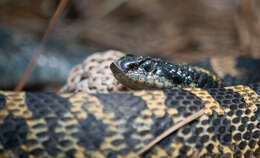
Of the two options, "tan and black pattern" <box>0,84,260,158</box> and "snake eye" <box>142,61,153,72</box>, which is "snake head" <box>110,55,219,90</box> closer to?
"snake eye" <box>142,61,153,72</box>

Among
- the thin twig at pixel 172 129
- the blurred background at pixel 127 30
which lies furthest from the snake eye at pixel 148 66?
the blurred background at pixel 127 30

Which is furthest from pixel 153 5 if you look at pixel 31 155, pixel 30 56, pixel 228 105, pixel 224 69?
pixel 31 155

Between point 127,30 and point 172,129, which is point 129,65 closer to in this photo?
point 172,129

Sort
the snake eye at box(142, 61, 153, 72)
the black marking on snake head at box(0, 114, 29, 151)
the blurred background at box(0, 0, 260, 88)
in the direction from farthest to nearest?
the blurred background at box(0, 0, 260, 88) < the snake eye at box(142, 61, 153, 72) < the black marking on snake head at box(0, 114, 29, 151)

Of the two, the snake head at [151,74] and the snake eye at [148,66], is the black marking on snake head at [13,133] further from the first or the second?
the snake eye at [148,66]

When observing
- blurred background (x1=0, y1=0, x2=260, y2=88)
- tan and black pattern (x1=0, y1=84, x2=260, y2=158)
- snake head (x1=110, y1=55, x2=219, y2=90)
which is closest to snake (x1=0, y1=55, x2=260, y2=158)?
tan and black pattern (x1=0, y1=84, x2=260, y2=158)
